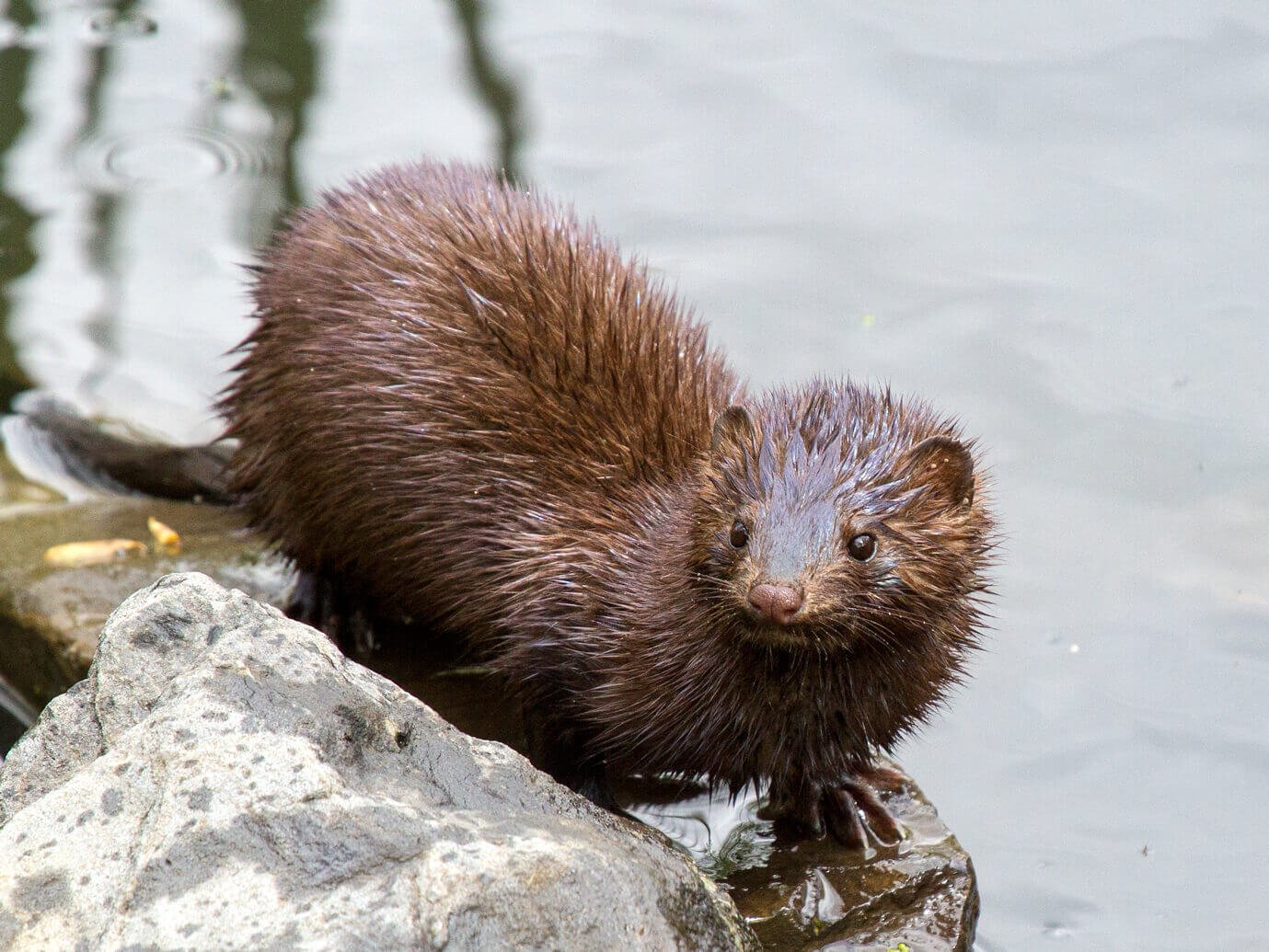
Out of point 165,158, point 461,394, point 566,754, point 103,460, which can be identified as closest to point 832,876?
point 566,754

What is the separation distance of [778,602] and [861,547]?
348 millimetres

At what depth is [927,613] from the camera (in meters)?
4.76

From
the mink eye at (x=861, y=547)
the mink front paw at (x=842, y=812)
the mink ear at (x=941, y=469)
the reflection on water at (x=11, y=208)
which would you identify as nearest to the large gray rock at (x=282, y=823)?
the mink eye at (x=861, y=547)

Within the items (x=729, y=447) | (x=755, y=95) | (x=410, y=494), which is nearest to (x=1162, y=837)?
(x=729, y=447)

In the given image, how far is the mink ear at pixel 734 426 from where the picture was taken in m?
4.89

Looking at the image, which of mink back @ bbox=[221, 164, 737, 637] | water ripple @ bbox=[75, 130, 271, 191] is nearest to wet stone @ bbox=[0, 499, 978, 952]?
mink back @ bbox=[221, 164, 737, 637]

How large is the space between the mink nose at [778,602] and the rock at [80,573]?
2.75 m

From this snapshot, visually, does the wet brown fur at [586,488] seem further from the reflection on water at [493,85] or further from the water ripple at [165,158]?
the water ripple at [165,158]

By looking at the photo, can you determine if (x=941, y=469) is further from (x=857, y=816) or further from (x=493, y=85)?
(x=493, y=85)

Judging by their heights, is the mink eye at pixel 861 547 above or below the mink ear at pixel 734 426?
below

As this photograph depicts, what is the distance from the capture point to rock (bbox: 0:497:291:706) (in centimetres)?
630

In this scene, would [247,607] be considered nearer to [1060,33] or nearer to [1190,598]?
[1190,598]

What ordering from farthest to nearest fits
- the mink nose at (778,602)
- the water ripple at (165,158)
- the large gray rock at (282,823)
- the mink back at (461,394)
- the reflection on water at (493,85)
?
1. the water ripple at (165,158)
2. the reflection on water at (493,85)
3. the mink back at (461,394)
4. the mink nose at (778,602)
5. the large gray rock at (282,823)

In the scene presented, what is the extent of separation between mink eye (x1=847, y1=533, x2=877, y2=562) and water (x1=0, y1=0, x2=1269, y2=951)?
1.85 metres
